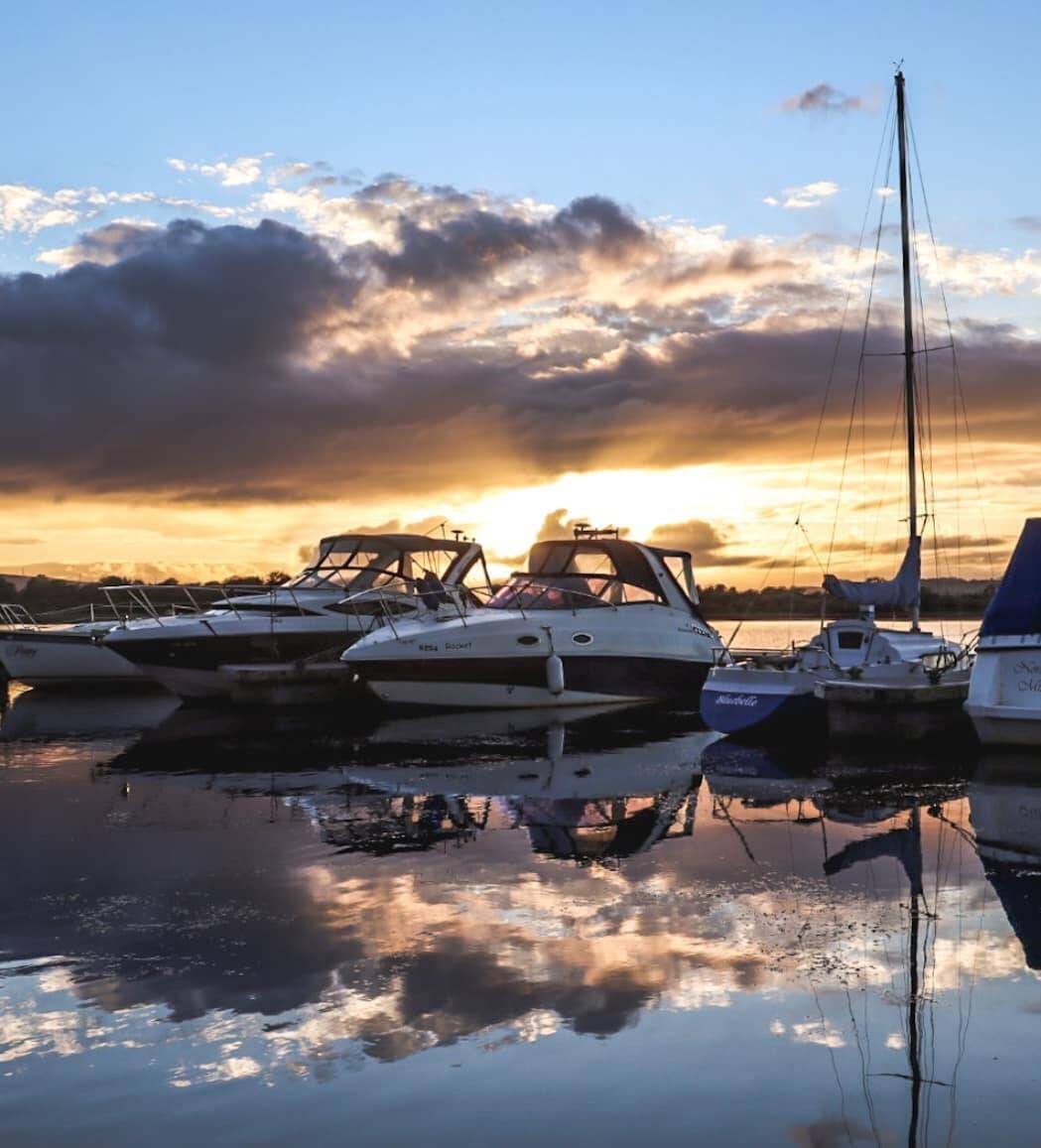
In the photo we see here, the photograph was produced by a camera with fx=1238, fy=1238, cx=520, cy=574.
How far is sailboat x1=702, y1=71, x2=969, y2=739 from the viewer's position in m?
20.4

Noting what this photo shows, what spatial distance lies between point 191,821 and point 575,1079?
8610 mm

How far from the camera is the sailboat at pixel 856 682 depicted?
20.4 metres

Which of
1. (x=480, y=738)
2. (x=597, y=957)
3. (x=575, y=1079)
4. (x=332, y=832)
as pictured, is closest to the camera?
(x=575, y=1079)

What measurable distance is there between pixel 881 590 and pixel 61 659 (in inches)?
909

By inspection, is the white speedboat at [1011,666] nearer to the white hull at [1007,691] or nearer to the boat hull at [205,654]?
the white hull at [1007,691]

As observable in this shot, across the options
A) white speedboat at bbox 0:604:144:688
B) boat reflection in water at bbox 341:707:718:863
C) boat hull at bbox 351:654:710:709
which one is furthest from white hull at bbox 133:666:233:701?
boat reflection in water at bbox 341:707:718:863

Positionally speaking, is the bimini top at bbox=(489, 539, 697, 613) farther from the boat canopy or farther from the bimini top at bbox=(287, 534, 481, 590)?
the bimini top at bbox=(287, 534, 481, 590)

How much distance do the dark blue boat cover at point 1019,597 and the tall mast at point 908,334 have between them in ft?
21.6

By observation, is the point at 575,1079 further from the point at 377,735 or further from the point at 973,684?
the point at 377,735

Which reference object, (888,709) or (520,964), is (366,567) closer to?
(888,709)

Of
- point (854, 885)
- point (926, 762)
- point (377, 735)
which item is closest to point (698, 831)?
point (854, 885)

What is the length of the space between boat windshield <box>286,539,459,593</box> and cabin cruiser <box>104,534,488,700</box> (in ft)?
0.08

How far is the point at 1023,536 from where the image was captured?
19.8m

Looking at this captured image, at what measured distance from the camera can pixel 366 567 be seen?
31500 mm
